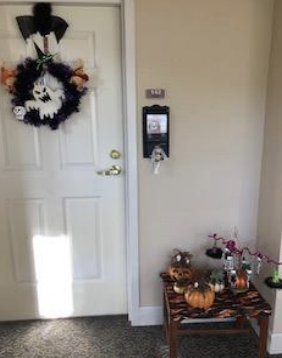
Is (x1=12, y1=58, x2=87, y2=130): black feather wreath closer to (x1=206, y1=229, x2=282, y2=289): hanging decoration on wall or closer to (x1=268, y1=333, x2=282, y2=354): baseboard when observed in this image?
(x1=206, y1=229, x2=282, y2=289): hanging decoration on wall

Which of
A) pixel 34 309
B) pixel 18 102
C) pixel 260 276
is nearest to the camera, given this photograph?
pixel 18 102

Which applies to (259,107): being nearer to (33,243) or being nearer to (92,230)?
(92,230)

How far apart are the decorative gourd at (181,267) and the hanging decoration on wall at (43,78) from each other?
1.07 metres

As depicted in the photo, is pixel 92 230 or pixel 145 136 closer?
pixel 145 136

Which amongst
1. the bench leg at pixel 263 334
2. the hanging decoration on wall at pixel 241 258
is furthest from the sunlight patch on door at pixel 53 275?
the bench leg at pixel 263 334

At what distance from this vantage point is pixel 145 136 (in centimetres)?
200

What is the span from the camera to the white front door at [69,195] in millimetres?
1994

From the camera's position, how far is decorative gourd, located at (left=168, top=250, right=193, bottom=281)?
80.0 inches

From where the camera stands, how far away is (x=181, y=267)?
2.07m

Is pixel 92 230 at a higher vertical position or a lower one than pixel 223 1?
lower

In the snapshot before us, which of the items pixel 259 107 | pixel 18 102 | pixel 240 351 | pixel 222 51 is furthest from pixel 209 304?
pixel 18 102

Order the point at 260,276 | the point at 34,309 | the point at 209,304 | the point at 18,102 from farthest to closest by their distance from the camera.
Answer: the point at 34,309
the point at 260,276
the point at 18,102
the point at 209,304

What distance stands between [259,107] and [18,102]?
4.51ft

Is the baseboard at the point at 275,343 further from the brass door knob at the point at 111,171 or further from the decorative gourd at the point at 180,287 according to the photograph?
the brass door knob at the point at 111,171
